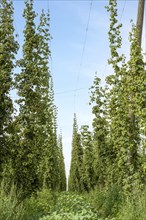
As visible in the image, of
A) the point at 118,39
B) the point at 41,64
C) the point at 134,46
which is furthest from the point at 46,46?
the point at 134,46

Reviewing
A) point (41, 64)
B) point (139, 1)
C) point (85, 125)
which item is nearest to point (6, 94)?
point (41, 64)

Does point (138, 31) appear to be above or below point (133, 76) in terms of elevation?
above

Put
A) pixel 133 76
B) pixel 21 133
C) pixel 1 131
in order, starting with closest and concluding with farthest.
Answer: pixel 133 76, pixel 1 131, pixel 21 133

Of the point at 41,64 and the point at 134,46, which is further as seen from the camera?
the point at 41,64

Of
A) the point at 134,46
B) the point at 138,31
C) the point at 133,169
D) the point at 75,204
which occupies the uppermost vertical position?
the point at 138,31

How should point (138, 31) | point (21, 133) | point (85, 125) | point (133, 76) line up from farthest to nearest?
1. point (85, 125)
2. point (21, 133)
3. point (138, 31)
4. point (133, 76)

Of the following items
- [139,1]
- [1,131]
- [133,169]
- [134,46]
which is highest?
[139,1]

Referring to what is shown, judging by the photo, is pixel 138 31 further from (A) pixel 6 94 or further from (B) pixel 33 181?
(B) pixel 33 181

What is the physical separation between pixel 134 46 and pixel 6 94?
19.5 feet

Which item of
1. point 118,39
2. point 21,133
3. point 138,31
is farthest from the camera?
point 118,39

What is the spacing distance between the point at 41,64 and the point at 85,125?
631 inches

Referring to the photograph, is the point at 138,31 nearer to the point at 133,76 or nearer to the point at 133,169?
the point at 133,76

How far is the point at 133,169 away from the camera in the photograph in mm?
15016

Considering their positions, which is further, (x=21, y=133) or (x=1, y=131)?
(x=21, y=133)
